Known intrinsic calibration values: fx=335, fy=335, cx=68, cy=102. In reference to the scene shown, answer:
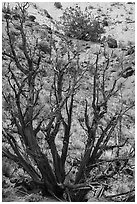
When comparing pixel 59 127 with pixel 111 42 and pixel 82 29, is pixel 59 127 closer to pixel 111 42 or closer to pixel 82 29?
pixel 111 42

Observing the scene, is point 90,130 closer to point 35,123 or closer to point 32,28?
point 35,123

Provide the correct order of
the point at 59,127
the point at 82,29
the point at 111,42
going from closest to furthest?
the point at 59,127 → the point at 111,42 → the point at 82,29

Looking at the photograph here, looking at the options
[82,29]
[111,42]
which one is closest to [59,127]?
[111,42]

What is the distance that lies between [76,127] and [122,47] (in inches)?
296

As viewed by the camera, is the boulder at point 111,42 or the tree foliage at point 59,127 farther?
the boulder at point 111,42

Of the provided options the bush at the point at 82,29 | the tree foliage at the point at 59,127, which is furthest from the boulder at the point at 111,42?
the tree foliage at the point at 59,127

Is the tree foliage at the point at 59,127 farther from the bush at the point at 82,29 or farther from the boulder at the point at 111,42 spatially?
the boulder at the point at 111,42

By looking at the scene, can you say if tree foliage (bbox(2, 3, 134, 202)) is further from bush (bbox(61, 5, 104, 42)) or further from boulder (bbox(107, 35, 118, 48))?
boulder (bbox(107, 35, 118, 48))

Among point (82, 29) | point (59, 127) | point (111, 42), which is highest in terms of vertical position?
point (82, 29)

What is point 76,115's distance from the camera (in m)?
11.3

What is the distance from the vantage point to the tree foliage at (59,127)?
18.4 ft

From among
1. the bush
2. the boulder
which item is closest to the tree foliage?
the bush

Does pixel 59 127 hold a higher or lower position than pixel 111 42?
lower

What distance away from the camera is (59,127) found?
31.3 feet
